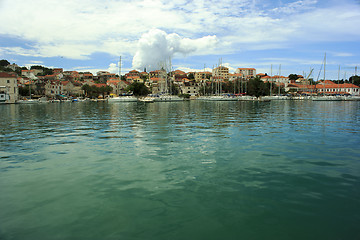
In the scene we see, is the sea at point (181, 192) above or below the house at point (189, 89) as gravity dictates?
below

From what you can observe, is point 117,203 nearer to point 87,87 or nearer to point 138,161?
point 138,161

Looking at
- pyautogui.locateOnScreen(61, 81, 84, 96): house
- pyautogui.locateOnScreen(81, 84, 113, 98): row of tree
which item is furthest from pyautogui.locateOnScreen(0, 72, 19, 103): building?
pyautogui.locateOnScreen(81, 84, 113, 98): row of tree

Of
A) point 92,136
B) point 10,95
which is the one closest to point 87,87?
point 10,95

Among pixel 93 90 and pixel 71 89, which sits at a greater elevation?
pixel 71 89

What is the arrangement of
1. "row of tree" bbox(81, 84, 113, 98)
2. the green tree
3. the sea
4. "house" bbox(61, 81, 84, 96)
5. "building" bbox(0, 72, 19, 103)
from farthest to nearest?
"row of tree" bbox(81, 84, 113, 98) < "house" bbox(61, 81, 84, 96) < the green tree < "building" bbox(0, 72, 19, 103) < the sea

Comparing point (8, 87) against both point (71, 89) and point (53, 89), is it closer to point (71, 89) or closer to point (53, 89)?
point (53, 89)

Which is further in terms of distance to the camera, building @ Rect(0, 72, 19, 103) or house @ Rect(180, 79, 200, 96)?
house @ Rect(180, 79, 200, 96)

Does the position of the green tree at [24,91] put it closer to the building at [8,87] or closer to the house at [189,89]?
the building at [8,87]

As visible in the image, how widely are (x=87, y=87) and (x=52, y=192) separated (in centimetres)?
17093

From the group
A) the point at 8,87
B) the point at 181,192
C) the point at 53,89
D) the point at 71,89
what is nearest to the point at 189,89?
the point at 71,89

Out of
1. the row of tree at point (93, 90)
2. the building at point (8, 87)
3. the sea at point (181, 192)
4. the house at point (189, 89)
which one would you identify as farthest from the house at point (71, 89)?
the sea at point (181, 192)

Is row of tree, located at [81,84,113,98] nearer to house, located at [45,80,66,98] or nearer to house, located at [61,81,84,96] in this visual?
house, located at [61,81,84,96]

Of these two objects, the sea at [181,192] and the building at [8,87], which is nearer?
the sea at [181,192]

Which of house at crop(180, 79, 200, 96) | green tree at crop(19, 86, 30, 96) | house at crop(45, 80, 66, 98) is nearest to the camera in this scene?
green tree at crop(19, 86, 30, 96)
